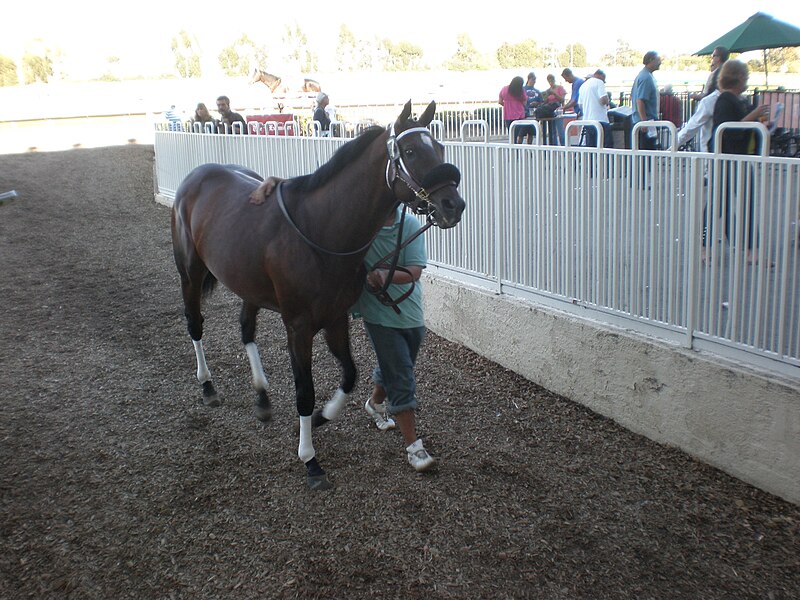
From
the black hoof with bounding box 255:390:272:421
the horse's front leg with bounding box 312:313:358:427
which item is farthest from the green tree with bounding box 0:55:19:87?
the horse's front leg with bounding box 312:313:358:427

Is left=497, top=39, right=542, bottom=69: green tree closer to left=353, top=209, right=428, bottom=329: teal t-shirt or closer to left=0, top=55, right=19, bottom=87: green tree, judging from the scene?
left=0, top=55, right=19, bottom=87: green tree

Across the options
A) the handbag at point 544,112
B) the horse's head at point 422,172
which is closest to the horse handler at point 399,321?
the horse's head at point 422,172

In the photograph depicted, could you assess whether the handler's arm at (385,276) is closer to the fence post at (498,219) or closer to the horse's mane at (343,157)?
the horse's mane at (343,157)

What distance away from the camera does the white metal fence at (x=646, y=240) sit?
3.94 metres

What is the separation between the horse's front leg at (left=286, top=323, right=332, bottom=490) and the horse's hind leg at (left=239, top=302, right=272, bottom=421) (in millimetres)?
918

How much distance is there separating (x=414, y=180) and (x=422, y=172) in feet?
0.18

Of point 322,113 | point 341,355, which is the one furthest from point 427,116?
point 322,113

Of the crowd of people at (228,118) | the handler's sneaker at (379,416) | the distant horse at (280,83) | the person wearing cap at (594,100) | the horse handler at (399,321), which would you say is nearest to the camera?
the horse handler at (399,321)

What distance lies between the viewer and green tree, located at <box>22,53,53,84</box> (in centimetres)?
6875

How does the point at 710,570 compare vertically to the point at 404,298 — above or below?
below

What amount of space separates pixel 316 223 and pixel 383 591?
6.58 feet

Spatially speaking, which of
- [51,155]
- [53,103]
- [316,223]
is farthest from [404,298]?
[53,103]

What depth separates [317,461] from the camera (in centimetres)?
449

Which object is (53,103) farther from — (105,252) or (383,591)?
(383,591)
